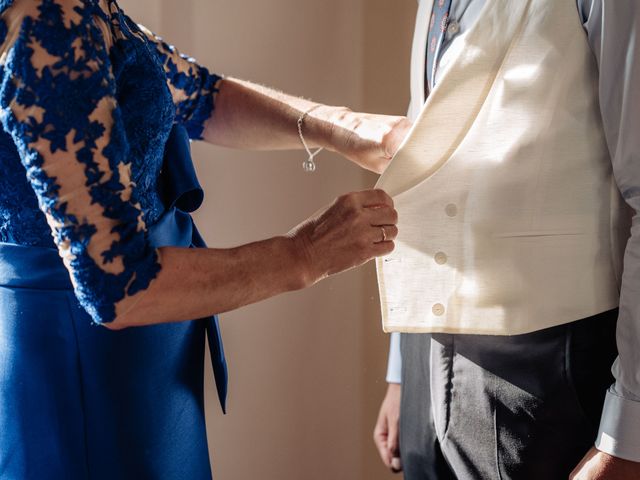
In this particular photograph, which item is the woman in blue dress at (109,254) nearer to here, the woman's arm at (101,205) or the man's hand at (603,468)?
the woman's arm at (101,205)

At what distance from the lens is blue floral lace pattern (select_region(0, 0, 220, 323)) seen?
0.79 meters

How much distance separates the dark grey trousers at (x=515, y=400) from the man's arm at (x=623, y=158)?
7cm

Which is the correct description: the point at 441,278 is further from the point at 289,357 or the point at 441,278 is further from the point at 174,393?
the point at 289,357

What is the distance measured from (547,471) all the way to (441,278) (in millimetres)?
287

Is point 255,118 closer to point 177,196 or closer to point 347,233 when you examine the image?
point 177,196

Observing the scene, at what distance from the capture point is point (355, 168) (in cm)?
184

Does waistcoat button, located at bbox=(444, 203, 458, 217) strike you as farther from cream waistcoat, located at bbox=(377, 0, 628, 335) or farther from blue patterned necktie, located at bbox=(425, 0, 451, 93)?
blue patterned necktie, located at bbox=(425, 0, 451, 93)

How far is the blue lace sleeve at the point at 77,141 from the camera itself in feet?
2.60

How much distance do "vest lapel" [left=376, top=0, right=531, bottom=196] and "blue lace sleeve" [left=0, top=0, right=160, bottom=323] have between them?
338 mm

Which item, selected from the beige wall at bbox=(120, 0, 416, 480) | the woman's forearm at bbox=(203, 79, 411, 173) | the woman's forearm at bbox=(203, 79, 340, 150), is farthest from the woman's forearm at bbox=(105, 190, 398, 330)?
Answer: the beige wall at bbox=(120, 0, 416, 480)

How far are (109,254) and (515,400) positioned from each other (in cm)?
55

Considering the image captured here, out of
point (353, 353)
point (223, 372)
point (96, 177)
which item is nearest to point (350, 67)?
point (353, 353)

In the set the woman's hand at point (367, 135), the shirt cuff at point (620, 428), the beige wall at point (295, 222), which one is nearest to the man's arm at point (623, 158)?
the shirt cuff at point (620, 428)

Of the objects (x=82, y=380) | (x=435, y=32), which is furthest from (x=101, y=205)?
(x=435, y=32)
